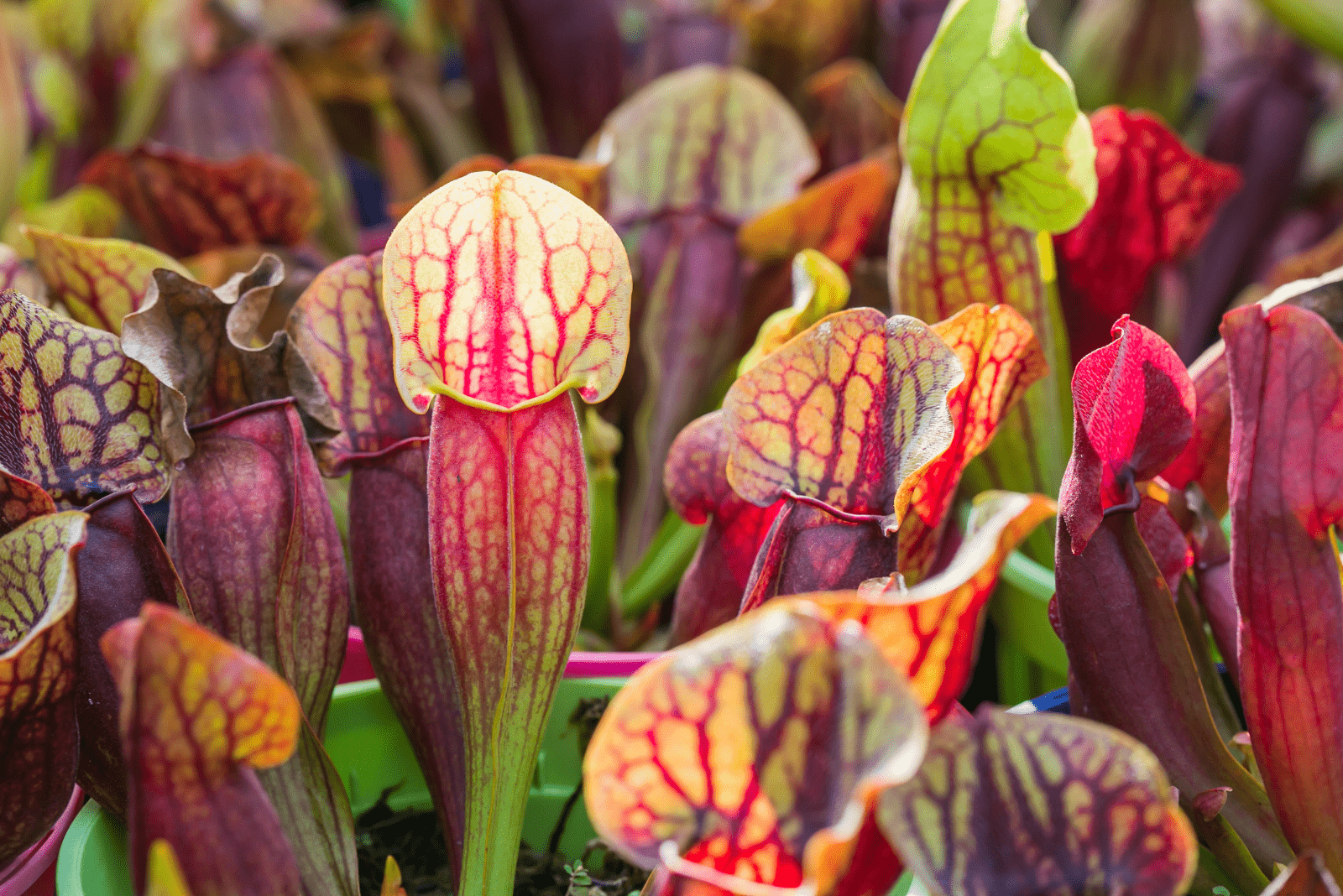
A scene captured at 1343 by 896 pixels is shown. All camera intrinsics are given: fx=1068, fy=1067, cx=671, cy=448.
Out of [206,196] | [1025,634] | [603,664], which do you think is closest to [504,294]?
[603,664]

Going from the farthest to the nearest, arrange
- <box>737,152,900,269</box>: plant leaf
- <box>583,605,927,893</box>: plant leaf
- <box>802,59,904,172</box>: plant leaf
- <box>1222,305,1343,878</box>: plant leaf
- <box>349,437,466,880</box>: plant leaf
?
<box>802,59,904,172</box>: plant leaf
<box>737,152,900,269</box>: plant leaf
<box>349,437,466,880</box>: plant leaf
<box>1222,305,1343,878</box>: plant leaf
<box>583,605,927,893</box>: plant leaf

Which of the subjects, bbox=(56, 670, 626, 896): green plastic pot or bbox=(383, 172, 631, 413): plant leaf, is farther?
bbox=(56, 670, 626, 896): green plastic pot

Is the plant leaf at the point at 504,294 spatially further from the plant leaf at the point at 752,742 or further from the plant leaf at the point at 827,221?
the plant leaf at the point at 827,221

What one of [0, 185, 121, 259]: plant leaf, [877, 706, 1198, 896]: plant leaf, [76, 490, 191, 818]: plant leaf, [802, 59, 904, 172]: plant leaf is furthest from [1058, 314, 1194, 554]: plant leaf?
[0, 185, 121, 259]: plant leaf

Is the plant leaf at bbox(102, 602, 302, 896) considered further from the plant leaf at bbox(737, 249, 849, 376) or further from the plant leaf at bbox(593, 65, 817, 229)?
the plant leaf at bbox(593, 65, 817, 229)

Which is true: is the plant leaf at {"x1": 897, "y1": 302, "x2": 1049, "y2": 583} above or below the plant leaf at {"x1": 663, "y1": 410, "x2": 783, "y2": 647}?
above

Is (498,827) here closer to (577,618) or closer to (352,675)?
(577,618)

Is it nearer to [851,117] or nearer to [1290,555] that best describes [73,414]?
[1290,555]
